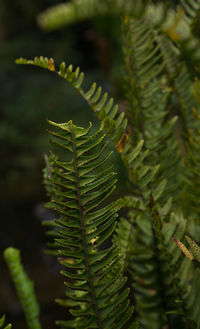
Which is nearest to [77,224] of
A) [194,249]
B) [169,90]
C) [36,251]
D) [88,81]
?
[194,249]

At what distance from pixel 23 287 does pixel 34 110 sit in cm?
531

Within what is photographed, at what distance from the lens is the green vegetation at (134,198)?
46cm

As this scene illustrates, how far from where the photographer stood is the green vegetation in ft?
1.51

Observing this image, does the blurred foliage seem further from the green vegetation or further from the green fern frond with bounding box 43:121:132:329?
the green fern frond with bounding box 43:121:132:329

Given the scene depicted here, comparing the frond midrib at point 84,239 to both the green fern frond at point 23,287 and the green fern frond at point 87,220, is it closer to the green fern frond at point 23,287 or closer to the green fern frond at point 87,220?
the green fern frond at point 87,220

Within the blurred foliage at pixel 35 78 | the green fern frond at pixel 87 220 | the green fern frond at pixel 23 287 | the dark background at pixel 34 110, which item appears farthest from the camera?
the blurred foliage at pixel 35 78

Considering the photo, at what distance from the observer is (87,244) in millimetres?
468

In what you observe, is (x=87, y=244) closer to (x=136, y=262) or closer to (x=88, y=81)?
(x=136, y=262)

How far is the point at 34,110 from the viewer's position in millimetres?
5766

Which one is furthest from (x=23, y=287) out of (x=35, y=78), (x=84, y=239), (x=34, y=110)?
(x=35, y=78)

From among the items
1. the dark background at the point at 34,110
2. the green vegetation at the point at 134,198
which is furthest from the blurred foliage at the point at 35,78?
the green vegetation at the point at 134,198

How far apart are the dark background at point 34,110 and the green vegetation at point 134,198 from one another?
5.44 ft

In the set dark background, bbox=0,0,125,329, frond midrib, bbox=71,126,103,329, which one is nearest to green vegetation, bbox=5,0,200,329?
frond midrib, bbox=71,126,103,329

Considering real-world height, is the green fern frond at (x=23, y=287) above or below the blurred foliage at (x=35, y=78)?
below
